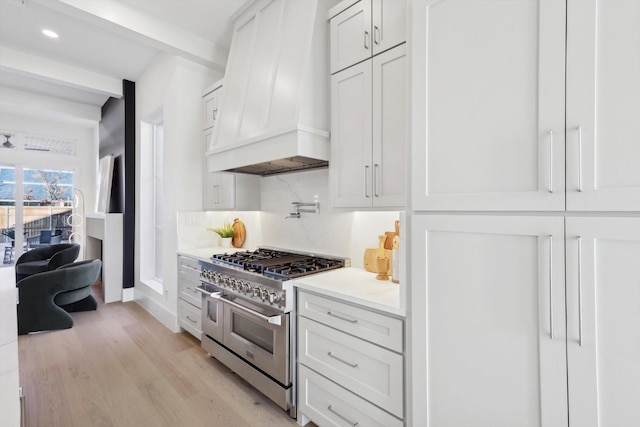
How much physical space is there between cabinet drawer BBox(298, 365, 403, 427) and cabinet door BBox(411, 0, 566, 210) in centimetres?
106

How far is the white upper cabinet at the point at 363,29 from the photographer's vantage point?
5.67ft

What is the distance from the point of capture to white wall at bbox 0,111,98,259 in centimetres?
576

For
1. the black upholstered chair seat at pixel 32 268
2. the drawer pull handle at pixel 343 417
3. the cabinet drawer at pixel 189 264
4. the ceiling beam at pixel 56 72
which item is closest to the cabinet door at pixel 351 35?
the drawer pull handle at pixel 343 417

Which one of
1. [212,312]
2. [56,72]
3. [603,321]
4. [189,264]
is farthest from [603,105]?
[56,72]

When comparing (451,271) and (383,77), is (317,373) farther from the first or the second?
(383,77)

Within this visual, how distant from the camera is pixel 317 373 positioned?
1819mm

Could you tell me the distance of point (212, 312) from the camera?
8.71 feet

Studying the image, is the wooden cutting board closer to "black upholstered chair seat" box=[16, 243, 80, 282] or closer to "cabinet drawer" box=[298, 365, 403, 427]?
"cabinet drawer" box=[298, 365, 403, 427]

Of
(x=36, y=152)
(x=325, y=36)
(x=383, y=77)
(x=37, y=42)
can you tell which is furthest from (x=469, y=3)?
(x=36, y=152)

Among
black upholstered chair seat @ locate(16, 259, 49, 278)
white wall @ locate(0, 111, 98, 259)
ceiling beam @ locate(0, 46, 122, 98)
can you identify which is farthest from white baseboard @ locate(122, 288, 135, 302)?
white wall @ locate(0, 111, 98, 259)

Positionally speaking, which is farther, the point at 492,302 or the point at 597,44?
the point at 492,302

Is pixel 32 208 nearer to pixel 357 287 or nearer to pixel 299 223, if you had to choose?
pixel 299 223

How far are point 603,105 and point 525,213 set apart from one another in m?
0.36

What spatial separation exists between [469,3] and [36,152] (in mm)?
7803
